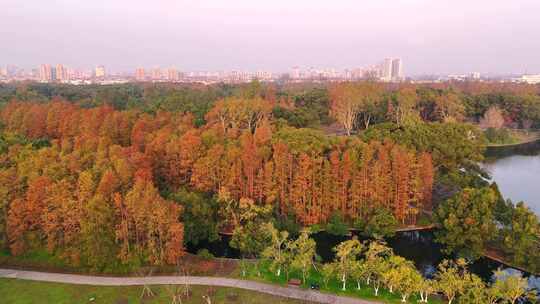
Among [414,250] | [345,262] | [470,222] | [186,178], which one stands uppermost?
[186,178]

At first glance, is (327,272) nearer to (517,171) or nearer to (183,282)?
(183,282)

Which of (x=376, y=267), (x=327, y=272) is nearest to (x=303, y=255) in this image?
(x=327, y=272)

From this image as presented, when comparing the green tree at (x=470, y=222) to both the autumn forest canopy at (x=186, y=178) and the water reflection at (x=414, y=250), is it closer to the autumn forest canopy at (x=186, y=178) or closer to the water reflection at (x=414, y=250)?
the autumn forest canopy at (x=186, y=178)

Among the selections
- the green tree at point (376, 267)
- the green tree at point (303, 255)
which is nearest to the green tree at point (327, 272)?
the green tree at point (303, 255)

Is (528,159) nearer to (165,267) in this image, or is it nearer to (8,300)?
(165,267)

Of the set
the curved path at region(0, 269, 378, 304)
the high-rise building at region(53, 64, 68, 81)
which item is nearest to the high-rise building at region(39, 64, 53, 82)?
the high-rise building at region(53, 64, 68, 81)

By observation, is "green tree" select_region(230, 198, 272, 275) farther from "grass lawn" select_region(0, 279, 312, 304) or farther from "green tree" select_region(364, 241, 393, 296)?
"green tree" select_region(364, 241, 393, 296)

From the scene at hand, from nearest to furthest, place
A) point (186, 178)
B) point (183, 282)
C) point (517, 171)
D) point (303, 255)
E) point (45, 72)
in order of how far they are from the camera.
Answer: point (303, 255) → point (183, 282) → point (186, 178) → point (517, 171) → point (45, 72)

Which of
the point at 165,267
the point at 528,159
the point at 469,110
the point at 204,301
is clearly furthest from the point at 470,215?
the point at 469,110

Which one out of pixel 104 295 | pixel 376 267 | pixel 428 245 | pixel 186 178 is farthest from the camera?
pixel 186 178
